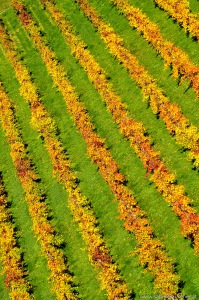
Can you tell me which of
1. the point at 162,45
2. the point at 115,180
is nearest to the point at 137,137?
the point at 115,180

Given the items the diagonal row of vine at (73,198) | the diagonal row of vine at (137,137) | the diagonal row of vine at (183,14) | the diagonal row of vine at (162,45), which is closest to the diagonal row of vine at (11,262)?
the diagonal row of vine at (73,198)

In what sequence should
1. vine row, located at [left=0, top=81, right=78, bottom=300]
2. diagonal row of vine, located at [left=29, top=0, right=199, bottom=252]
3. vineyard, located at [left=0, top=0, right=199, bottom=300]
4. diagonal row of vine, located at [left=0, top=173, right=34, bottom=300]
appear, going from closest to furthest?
diagonal row of vine, located at [left=29, top=0, right=199, bottom=252] → vineyard, located at [left=0, top=0, right=199, bottom=300] → vine row, located at [left=0, top=81, right=78, bottom=300] → diagonal row of vine, located at [left=0, top=173, right=34, bottom=300]

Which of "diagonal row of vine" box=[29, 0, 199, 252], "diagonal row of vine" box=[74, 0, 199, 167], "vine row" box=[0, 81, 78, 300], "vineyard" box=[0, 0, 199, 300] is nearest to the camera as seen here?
"diagonal row of vine" box=[29, 0, 199, 252]

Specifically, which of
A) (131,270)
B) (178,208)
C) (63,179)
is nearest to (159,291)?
(131,270)

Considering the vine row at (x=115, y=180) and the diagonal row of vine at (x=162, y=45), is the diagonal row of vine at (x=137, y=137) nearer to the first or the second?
the vine row at (x=115, y=180)

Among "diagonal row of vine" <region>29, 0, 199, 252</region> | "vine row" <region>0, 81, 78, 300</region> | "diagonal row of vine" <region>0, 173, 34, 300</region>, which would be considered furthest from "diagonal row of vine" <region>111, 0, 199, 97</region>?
"diagonal row of vine" <region>0, 173, 34, 300</region>

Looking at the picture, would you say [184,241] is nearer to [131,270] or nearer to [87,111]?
[131,270]

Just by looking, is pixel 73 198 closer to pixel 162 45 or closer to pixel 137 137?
pixel 137 137

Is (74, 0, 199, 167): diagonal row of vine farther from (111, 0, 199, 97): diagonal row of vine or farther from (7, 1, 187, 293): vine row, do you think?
(7, 1, 187, 293): vine row
